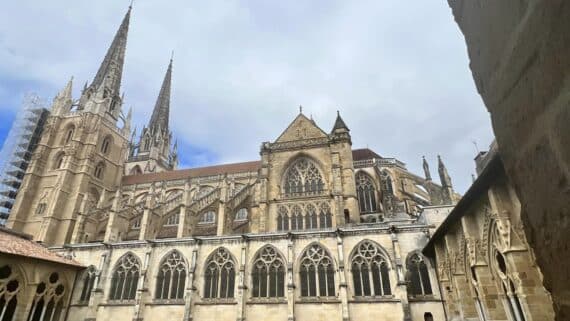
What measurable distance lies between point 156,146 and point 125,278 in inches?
1552

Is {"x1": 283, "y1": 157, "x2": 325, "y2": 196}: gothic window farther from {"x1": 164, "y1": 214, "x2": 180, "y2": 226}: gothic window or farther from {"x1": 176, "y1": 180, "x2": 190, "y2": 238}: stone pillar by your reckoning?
{"x1": 164, "y1": 214, "x2": 180, "y2": 226}: gothic window

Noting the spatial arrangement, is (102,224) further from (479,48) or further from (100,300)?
(479,48)

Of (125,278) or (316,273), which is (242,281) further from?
(125,278)

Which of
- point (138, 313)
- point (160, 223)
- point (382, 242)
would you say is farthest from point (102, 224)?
point (382, 242)

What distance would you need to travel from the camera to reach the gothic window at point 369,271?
14305 mm

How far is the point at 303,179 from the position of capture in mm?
22734

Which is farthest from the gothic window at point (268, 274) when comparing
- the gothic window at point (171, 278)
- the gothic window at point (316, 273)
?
the gothic window at point (171, 278)

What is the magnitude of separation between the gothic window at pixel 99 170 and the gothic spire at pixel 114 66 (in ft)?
32.5

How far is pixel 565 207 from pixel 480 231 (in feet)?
29.7

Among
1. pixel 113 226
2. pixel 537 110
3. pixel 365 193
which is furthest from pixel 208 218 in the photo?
pixel 537 110

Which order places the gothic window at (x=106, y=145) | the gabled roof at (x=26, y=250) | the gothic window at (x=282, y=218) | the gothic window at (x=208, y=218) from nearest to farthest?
the gabled roof at (x=26, y=250) → the gothic window at (x=282, y=218) → the gothic window at (x=208, y=218) → the gothic window at (x=106, y=145)

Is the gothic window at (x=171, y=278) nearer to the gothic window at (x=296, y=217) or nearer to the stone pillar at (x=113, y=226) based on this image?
the gothic window at (x=296, y=217)

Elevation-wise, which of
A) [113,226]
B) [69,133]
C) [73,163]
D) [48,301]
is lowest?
[48,301]

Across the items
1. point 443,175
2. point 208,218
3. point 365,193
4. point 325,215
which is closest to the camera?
point 325,215
